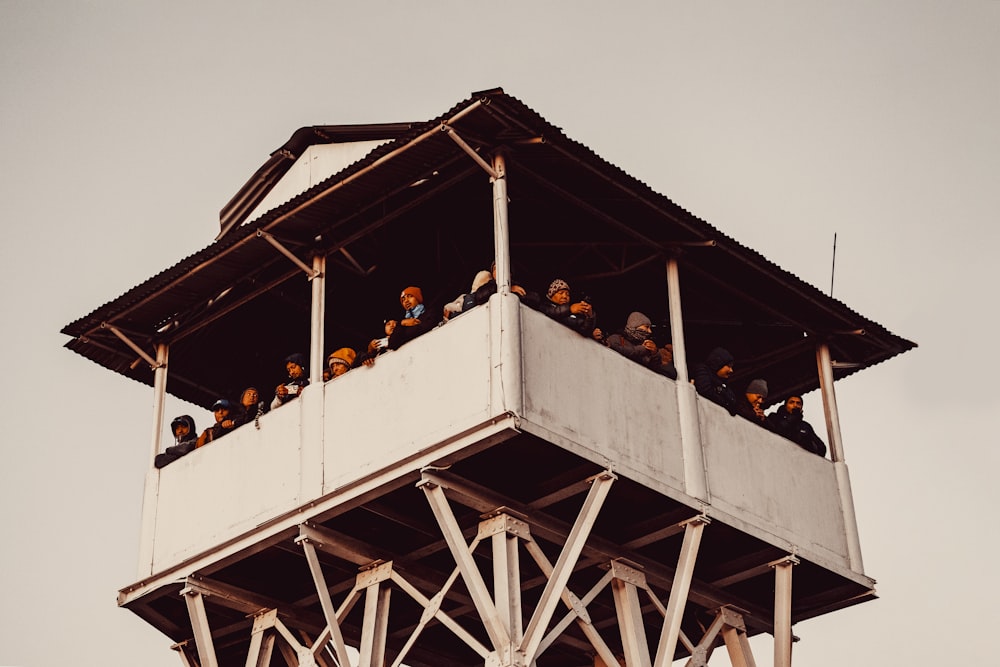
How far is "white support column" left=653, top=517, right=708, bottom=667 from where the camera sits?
2205 cm

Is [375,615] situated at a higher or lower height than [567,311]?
lower

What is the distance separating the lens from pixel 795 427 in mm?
24531

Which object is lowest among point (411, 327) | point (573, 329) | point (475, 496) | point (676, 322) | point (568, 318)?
→ point (475, 496)

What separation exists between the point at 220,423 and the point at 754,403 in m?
6.44

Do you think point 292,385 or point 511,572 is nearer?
point 511,572

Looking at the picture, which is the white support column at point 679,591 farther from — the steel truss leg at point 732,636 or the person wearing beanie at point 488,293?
the person wearing beanie at point 488,293

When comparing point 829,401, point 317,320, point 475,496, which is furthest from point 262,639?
point 829,401

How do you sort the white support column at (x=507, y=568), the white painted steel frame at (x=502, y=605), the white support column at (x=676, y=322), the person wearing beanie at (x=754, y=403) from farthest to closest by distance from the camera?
the person wearing beanie at (x=754, y=403) < the white support column at (x=676, y=322) < the white painted steel frame at (x=502, y=605) < the white support column at (x=507, y=568)

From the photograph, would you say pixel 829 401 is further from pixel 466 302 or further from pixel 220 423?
pixel 220 423

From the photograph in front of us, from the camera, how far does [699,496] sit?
2238cm

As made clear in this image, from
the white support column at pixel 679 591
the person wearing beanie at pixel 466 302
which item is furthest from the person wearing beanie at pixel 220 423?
the white support column at pixel 679 591

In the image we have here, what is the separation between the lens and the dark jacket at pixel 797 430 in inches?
953

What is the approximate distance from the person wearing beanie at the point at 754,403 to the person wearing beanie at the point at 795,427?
0.16 metres

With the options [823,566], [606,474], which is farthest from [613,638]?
[606,474]
